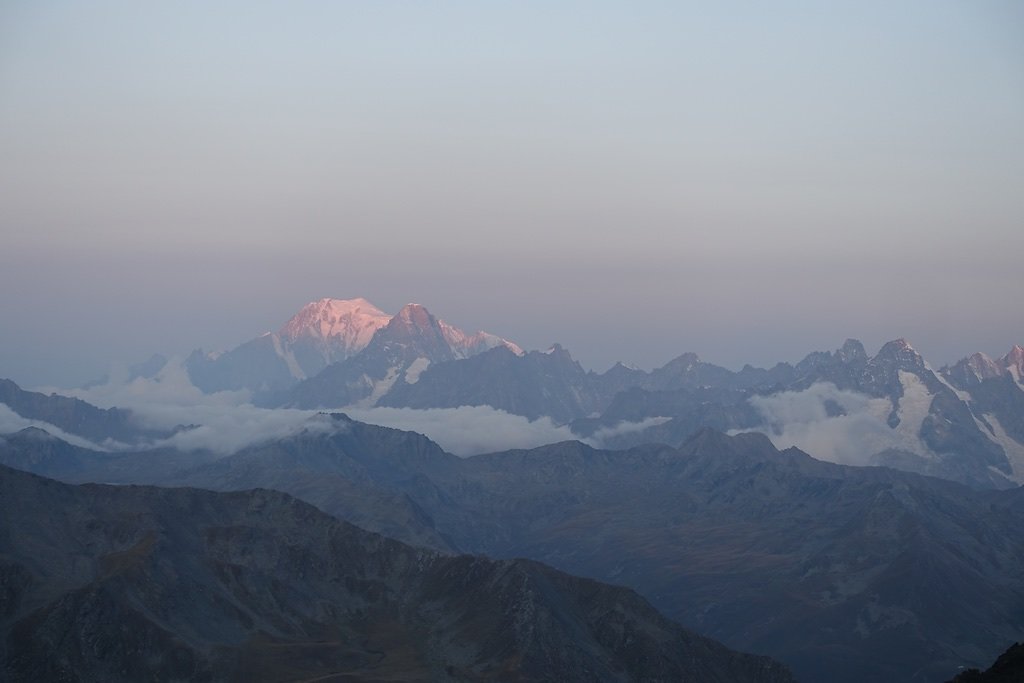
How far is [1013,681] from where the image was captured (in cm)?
16112

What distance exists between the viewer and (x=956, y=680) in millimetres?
169500

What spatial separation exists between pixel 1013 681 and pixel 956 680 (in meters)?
9.33
